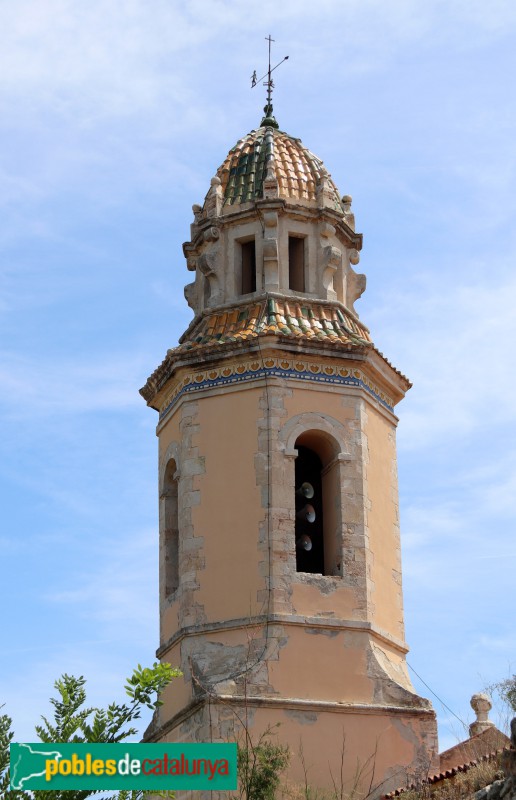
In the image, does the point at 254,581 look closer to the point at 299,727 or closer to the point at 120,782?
the point at 299,727

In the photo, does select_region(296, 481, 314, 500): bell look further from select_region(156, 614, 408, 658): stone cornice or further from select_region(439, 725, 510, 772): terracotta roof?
select_region(439, 725, 510, 772): terracotta roof

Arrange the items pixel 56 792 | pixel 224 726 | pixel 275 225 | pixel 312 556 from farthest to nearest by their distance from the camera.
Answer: pixel 275 225
pixel 312 556
pixel 224 726
pixel 56 792

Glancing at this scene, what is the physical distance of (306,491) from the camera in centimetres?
1977

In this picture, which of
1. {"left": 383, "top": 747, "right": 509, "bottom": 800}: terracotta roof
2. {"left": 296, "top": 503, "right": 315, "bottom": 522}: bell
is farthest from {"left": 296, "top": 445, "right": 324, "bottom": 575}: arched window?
{"left": 383, "top": 747, "right": 509, "bottom": 800}: terracotta roof

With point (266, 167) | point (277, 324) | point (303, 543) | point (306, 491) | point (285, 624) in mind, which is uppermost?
point (266, 167)

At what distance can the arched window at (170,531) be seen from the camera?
65.5 feet

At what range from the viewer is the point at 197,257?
2167 cm

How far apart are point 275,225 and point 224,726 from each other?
248 inches

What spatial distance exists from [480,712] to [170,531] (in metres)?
4.15

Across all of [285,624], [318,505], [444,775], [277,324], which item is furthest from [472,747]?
[277,324]

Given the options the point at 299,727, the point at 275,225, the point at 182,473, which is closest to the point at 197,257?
the point at 275,225

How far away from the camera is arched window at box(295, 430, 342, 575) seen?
19.4 m

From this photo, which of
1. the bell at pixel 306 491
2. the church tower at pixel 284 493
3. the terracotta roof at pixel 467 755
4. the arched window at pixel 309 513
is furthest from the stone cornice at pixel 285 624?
the bell at pixel 306 491

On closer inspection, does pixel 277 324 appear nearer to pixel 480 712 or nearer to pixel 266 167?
pixel 266 167
